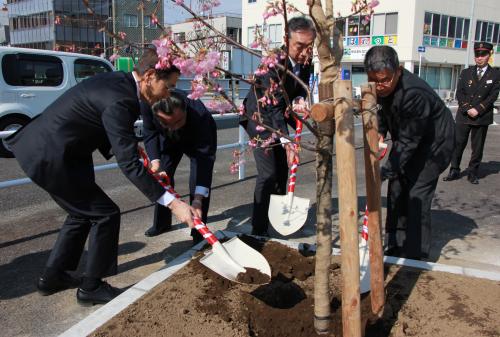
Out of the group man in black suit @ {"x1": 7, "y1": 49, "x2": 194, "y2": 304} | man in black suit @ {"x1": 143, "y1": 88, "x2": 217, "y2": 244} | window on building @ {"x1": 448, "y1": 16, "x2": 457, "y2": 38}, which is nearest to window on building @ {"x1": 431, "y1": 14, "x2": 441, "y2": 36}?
window on building @ {"x1": 448, "y1": 16, "x2": 457, "y2": 38}

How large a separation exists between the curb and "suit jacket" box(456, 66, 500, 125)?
3889 millimetres

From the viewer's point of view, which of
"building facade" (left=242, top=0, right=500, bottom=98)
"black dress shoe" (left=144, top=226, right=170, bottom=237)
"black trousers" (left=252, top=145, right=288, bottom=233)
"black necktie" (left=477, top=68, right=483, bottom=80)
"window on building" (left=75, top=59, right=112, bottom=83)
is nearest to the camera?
"black trousers" (left=252, top=145, right=288, bottom=233)

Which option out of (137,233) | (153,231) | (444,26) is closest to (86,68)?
(137,233)

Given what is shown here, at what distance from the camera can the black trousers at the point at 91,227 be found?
8.87 feet

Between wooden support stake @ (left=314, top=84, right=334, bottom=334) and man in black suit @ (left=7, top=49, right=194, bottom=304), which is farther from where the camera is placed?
man in black suit @ (left=7, top=49, right=194, bottom=304)

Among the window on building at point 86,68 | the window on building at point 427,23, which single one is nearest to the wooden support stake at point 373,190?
the window on building at point 86,68

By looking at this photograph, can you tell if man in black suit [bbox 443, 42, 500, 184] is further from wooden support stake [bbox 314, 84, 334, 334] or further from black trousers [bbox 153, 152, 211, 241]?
wooden support stake [bbox 314, 84, 334, 334]

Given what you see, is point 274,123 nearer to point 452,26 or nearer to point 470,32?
point 452,26

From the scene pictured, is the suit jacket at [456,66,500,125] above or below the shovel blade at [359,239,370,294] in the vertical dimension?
above

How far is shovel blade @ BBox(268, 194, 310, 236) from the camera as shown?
11.5 ft

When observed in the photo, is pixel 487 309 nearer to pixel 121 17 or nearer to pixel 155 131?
pixel 155 131

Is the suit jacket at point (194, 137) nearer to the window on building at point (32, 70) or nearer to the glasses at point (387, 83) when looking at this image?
the glasses at point (387, 83)

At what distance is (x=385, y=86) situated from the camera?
9.36 feet

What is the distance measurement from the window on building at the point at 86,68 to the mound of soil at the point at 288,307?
7483 millimetres
